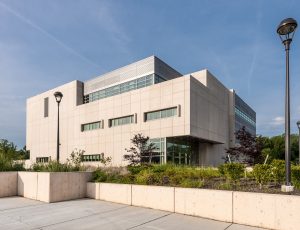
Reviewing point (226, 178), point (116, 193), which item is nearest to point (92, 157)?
point (116, 193)

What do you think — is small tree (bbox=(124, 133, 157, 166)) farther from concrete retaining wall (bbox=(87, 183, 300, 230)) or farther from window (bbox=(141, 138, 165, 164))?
concrete retaining wall (bbox=(87, 183, 300, 230))

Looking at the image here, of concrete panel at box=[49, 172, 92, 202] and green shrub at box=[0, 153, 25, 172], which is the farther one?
green shrub at box=[0, 153, 25, 172]

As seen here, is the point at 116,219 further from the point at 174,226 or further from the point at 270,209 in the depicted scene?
the point at 270,209

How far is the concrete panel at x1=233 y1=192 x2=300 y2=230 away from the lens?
6.83 m

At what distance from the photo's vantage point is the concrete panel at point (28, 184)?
40.9ft

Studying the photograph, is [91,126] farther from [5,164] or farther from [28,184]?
[28,184]

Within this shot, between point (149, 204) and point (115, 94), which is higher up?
point (115, 94)

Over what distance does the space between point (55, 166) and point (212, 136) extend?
28786 mm

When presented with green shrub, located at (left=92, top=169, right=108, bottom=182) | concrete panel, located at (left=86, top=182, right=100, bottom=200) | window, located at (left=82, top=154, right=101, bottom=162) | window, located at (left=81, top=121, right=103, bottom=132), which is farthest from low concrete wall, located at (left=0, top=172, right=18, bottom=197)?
window, located at (left=81, top=121, right=103, bottom=132)

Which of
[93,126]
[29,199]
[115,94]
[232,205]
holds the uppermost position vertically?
[115,94]

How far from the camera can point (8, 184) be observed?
13.4 meters

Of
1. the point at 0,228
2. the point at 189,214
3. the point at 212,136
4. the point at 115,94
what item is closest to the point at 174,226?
the point at 189,214

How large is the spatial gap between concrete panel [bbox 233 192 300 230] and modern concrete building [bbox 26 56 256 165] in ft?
79.2

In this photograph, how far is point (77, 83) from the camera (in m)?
50.4
